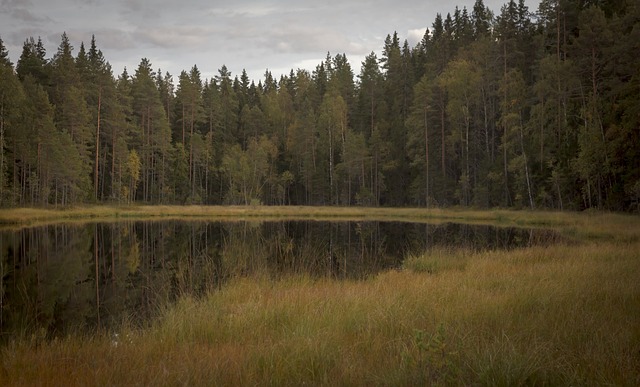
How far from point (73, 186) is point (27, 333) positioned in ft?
133

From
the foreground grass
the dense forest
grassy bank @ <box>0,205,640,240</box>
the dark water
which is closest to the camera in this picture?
the foreground grass

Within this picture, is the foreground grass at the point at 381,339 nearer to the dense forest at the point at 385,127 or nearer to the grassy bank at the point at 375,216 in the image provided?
the grassy bank at the point at 375,216

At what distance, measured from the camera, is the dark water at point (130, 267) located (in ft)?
29.9

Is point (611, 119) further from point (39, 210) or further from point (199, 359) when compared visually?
point (39, 210)

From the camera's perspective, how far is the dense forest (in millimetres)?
29297

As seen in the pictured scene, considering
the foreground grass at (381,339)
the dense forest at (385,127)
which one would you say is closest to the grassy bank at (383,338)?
the foreground grass at (381,339)

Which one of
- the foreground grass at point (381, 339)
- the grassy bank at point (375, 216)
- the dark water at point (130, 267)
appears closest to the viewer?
the foreground grass at point (381, 339)

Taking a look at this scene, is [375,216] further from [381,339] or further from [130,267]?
[381,339]

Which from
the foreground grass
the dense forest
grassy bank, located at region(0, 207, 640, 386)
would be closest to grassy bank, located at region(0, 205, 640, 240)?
the dense forest

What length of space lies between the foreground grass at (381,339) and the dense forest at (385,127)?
19.7 m

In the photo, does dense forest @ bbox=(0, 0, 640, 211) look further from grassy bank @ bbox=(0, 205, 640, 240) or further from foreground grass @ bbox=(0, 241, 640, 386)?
foreground grass @ bbox=(0, 241, 640, 386)

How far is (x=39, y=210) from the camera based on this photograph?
3675 centimetres

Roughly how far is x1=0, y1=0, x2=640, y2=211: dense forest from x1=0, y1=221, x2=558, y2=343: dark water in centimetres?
1444

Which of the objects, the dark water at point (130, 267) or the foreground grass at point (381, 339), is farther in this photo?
the dark water at point (130, 267)
